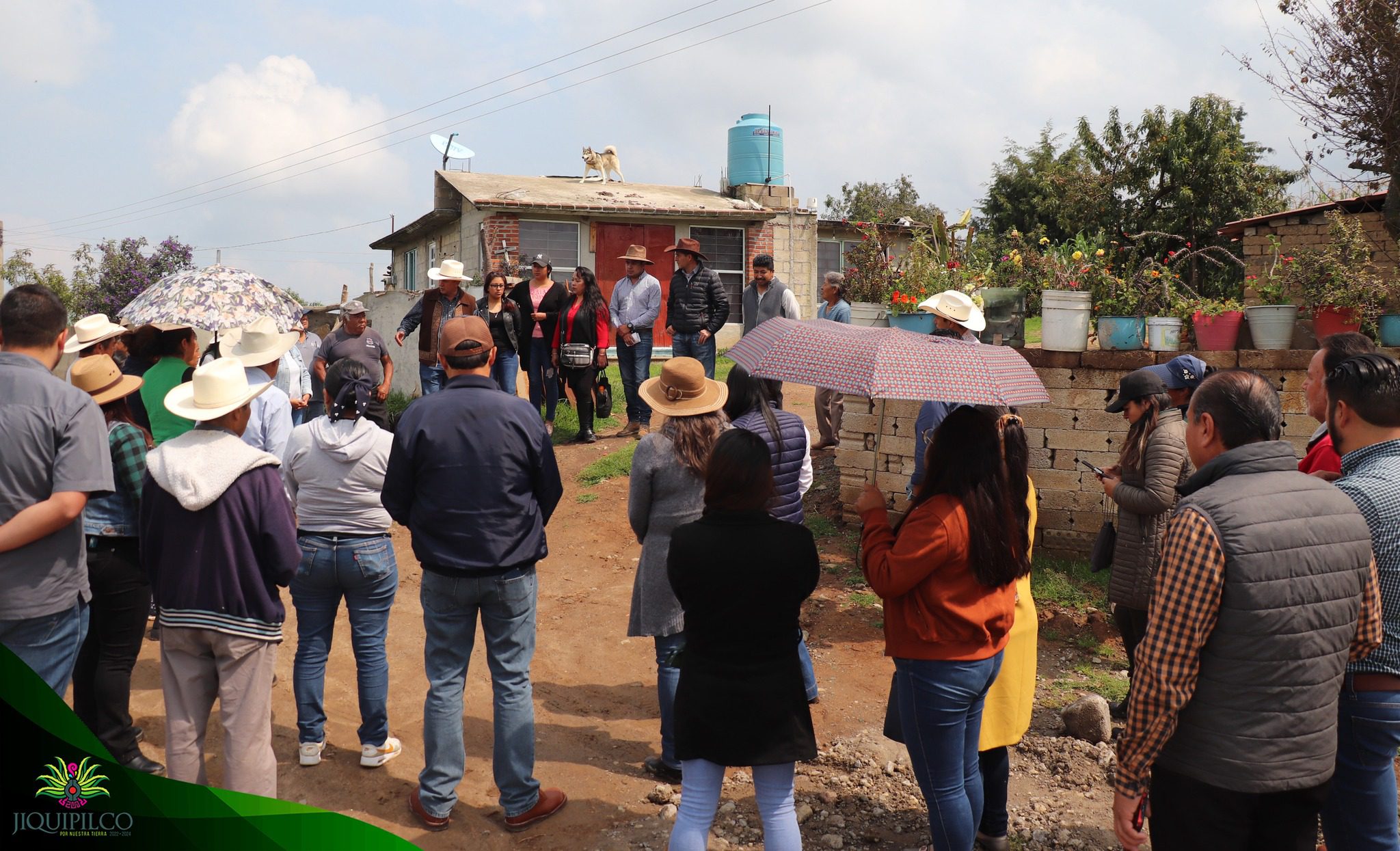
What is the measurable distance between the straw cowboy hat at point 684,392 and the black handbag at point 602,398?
693 cm

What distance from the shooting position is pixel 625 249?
18484 mm

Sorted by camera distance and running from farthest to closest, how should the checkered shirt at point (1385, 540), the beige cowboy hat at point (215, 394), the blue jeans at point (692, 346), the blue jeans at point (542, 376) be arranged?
the blue jeans at point (542, 376) → the blue jeans at point (692, 346) → the beige cowboy hat at point (215, 394) → the checkered shirt at point (1385, 540)

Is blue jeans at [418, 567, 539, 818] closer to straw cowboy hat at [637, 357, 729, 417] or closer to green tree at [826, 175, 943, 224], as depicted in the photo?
straw cowboy hat at [637, 357, 729, 417]

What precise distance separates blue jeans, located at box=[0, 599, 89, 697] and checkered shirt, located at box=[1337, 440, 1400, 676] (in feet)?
14.7

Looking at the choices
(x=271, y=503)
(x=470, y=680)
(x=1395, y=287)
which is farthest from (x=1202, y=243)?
(x=271, y=503)

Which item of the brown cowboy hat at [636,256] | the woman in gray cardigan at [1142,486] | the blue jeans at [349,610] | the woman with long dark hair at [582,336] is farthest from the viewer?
the brown cowboy hat at [636,256]

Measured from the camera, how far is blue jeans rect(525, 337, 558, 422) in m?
10.6

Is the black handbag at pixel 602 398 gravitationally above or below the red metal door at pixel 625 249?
below

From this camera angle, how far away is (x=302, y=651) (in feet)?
15.0

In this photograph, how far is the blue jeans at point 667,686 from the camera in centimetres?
448

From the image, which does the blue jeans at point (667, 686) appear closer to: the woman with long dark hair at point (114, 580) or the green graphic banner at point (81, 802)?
the green graphic banner at point (81, 802)

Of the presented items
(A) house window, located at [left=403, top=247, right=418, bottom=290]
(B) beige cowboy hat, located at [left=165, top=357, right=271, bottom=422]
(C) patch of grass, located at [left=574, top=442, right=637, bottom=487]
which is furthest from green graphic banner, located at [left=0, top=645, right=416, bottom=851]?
(A) house window, located at [left=403, top=247, right=418, bottom=290]

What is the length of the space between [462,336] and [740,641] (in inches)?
72.6

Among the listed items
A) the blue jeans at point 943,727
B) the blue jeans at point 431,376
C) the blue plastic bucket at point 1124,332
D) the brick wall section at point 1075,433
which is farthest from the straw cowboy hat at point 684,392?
the blue jeans at point 431,376
